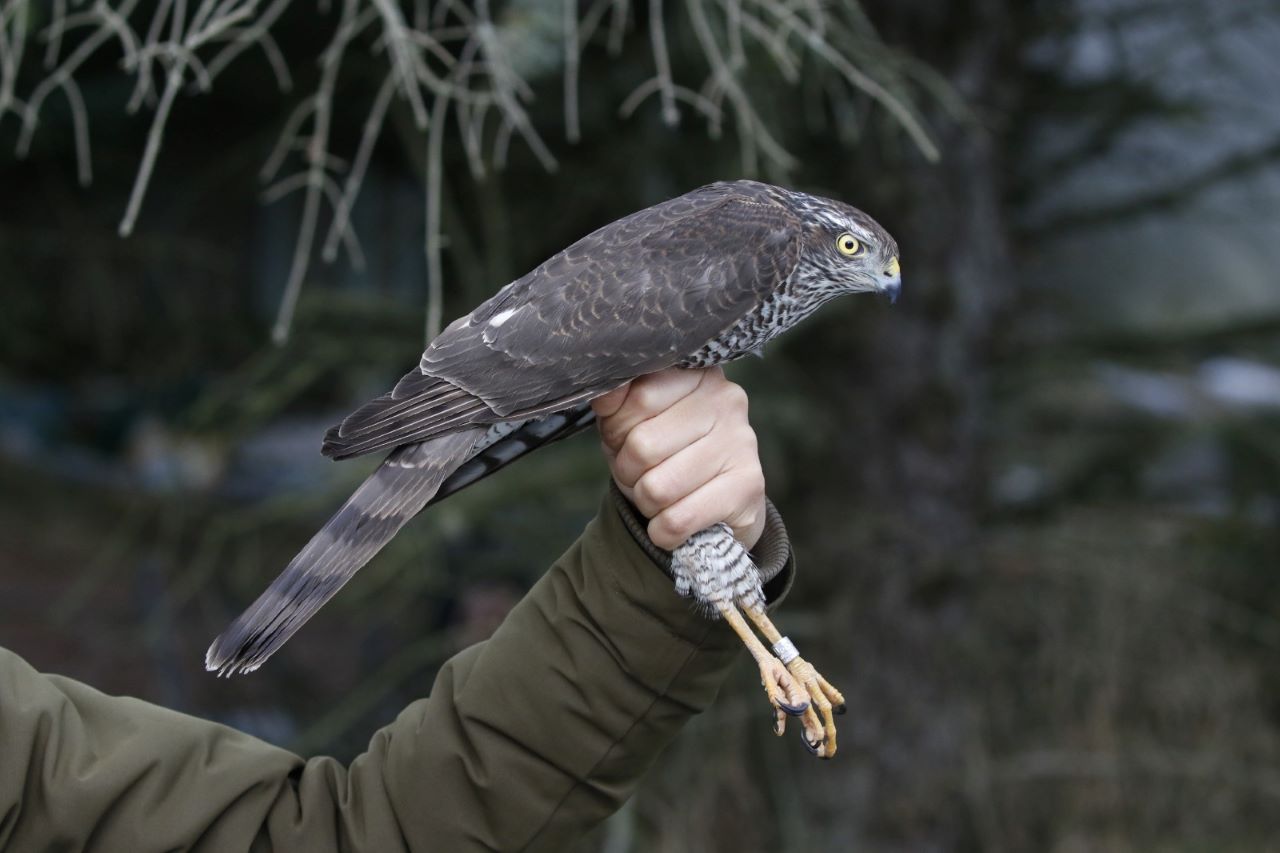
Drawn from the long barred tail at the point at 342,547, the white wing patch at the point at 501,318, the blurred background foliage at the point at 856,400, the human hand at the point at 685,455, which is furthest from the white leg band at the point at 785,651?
the blurred background foliage at the point at 856,400

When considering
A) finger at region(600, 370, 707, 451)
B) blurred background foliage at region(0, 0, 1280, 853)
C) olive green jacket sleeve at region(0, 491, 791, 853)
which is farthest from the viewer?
blurred background foliage at region(0, 0, 1280, 853)

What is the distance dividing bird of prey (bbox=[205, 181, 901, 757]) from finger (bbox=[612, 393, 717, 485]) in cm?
8

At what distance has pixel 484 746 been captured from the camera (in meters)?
1.54

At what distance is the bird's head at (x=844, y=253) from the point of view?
1807 millimetres

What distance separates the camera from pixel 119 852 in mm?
1469

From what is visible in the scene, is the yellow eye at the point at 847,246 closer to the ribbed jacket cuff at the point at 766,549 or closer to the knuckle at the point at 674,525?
the ribbed jacket cuff at the point at 766,549

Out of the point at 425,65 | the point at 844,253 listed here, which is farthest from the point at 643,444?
the point at 425,65

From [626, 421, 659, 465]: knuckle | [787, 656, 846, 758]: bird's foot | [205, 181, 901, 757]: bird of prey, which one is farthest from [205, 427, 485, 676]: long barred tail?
[787, 656, 846, 758]: bird's foot

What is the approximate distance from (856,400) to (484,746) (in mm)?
2540

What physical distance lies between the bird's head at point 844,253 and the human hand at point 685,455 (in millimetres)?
255

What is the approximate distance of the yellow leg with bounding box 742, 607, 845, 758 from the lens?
1.58 m

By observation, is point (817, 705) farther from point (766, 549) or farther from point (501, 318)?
point (501, 318)

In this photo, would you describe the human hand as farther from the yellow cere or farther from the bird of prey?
the yellow cere

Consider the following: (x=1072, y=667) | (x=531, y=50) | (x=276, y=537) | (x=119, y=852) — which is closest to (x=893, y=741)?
(x=1072, y=667)
